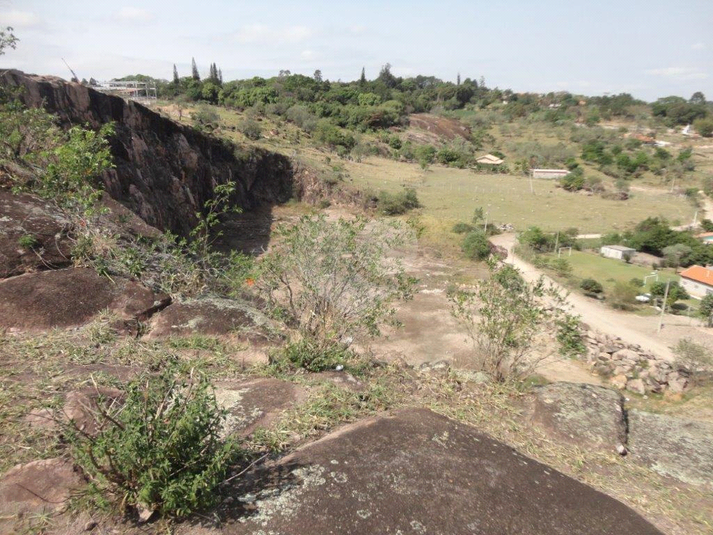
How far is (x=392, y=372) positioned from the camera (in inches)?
255

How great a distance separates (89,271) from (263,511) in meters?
5.48

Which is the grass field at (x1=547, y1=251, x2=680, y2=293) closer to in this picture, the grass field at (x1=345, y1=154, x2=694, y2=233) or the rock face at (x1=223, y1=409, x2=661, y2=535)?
the grass field at (x1=345, y1=154, x2=694, y2=233)

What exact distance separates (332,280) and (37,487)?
15.8 feet

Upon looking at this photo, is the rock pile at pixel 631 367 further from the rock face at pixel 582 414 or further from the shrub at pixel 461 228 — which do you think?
the shrub at pixel 461 228

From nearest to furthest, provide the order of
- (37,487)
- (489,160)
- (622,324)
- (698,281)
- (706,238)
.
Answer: (37,487) → (622,324) → (698,281) → (706,238) → (489,160)

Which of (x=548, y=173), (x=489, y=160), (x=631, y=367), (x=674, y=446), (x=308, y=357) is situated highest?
(x=489, y=160)

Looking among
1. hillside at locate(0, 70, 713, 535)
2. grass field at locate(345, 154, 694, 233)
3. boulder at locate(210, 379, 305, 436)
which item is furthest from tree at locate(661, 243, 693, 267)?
boulder at locate(210, 379, 305, 436)

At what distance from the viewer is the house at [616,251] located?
27.8 metres

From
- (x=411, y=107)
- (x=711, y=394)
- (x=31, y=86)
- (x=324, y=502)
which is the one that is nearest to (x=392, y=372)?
(x=324, y=502)

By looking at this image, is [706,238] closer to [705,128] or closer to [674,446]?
Result: [674,446]

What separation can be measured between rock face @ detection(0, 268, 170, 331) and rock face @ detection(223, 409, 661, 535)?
3.99m

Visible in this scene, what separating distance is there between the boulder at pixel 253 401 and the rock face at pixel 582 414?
283cm

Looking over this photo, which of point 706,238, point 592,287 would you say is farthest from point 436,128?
point 592,287

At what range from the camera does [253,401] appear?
4.79 metres
